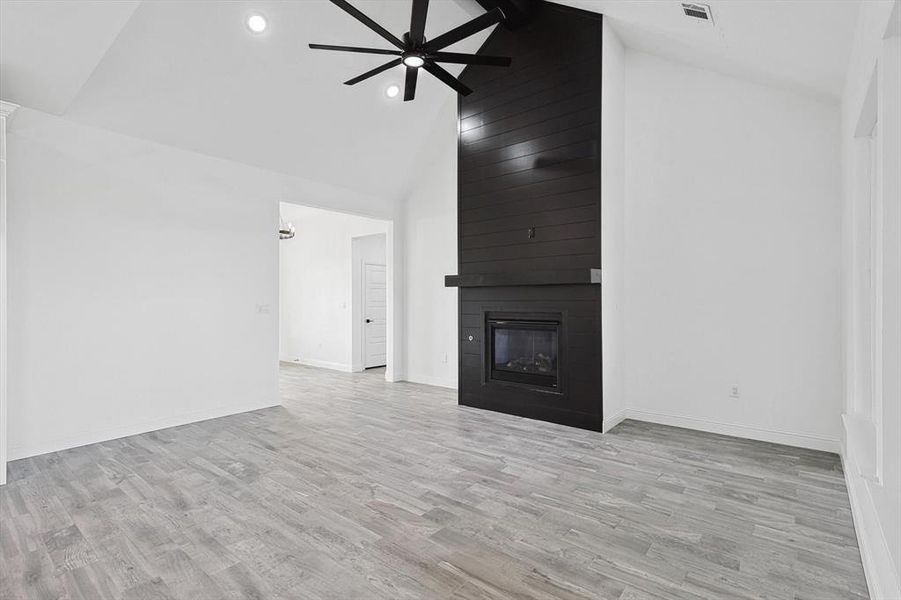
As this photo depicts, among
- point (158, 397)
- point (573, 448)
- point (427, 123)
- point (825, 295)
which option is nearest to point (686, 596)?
point (573, 448)

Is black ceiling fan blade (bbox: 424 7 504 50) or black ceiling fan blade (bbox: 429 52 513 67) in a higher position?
black ceiling fan blade (bbox: 424 7 504 50)

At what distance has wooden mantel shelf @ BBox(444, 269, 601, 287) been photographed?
4.29m

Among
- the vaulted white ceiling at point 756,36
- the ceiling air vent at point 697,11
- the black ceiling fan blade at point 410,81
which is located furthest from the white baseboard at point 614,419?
the black ceiling fan blade at point 410,81

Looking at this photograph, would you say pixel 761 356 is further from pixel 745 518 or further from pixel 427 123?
pixel 427 123

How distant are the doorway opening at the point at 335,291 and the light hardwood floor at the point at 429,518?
4.07 meters

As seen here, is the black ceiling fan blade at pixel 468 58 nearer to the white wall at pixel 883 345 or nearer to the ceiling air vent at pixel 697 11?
the ceiling air vent at pixel 697 11

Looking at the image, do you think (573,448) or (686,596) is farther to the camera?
(573,448)

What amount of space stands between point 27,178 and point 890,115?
559cm

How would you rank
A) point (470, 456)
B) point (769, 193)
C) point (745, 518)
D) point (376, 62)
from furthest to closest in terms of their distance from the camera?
point (376, 62) → point (769, 193) → point (470, 456) → point (745, 518)

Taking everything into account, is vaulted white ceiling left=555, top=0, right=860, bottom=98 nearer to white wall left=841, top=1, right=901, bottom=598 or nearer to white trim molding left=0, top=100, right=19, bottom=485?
white wall left=841, top=1, right=901, bottom=598

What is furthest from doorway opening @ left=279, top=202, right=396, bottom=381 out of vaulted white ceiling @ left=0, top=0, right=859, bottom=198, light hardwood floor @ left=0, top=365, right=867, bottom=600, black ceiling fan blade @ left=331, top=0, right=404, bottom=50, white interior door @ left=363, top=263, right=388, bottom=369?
black ceiling fan blade @ left=331, top=0, right=404, bottom=50

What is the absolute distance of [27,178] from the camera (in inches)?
151

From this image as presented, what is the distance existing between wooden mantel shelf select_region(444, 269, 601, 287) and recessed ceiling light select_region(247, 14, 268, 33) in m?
3.09

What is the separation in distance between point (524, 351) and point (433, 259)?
2356 mm
